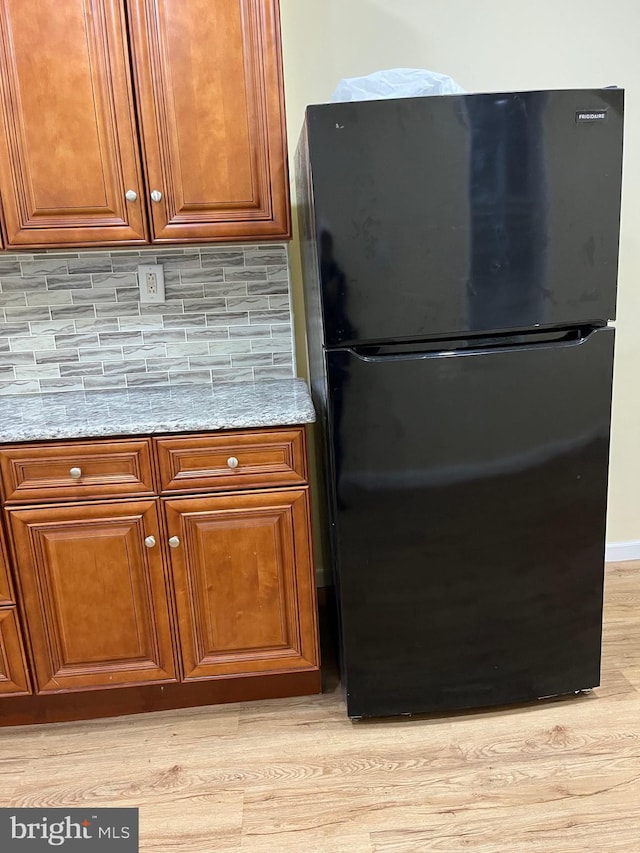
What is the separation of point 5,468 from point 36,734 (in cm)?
77

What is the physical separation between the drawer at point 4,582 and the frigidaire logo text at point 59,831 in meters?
0.52

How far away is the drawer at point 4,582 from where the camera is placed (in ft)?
5.58

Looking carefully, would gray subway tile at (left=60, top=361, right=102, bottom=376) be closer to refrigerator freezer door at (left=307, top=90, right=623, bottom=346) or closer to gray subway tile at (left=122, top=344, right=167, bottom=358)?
gray subway tile at (left=122, top=344, right=167, bottom=358)

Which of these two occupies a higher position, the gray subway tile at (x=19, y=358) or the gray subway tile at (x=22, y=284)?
the gray subway tile at (x=22, y=284)

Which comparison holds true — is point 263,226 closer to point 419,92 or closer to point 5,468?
point 419,92

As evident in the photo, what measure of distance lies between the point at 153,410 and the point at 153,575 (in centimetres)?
45

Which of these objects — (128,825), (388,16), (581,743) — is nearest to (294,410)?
(128,825)

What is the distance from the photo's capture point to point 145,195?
177 cm

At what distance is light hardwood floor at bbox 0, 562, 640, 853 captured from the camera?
1.46 meters

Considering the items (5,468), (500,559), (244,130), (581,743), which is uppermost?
(244,130)

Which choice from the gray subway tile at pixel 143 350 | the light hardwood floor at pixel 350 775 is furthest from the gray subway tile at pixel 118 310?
the light hardwood floor at pixel 350 775

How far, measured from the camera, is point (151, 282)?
6.95 ft

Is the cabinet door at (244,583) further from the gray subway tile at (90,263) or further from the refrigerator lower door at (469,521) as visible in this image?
the gray subway tile at (90,263)
